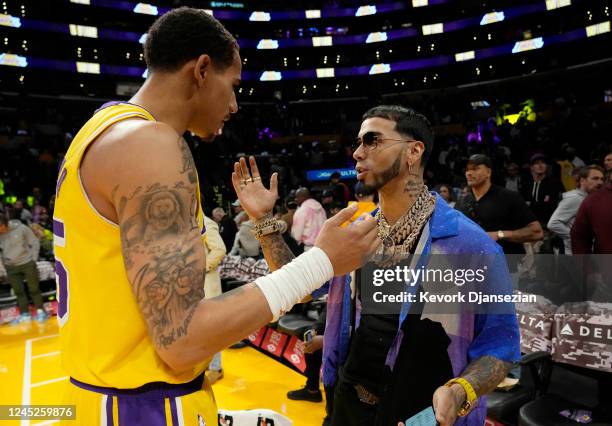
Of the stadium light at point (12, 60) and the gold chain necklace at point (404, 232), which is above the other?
the stadium light at point (12, 60)

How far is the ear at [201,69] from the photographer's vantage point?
138cm

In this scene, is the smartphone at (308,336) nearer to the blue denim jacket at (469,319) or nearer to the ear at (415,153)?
the blue denim jacket at (469,319)

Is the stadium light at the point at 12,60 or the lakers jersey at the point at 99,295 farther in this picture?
the stadium light at the point at 12,60

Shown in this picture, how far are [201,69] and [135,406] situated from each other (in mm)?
1010

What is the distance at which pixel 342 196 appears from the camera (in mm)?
10125

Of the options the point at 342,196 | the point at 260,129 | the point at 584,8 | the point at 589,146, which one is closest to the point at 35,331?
the point at 342,196

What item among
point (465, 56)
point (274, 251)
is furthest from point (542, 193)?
point (465, 56)

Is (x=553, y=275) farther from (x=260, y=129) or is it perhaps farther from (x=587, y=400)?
(x=260, y=129)

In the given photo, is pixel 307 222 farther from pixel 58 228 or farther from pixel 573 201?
pixel 58 228

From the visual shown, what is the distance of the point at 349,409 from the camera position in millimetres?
2162

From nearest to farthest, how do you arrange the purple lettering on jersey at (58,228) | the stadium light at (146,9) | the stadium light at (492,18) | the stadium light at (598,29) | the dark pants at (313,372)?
the purple lettering on jersey at (58,228) < the dark pants at (313,372) < the stadium light at (598,29) < the stadium light at (492,18) < the stadium light at (146,9)

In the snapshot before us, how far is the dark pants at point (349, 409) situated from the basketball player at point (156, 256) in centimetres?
91

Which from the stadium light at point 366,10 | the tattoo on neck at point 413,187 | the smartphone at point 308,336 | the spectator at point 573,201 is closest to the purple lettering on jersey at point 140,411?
the tattoo on neck at point 413,187

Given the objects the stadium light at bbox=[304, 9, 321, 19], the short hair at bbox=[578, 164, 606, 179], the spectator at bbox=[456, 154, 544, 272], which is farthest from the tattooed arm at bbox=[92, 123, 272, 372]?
the stadium light at bbox=[304, 9, 321, 19]
